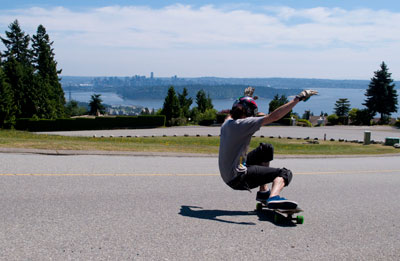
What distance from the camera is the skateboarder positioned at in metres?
5.00

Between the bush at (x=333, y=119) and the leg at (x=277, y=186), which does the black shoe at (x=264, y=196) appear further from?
the bush at (x=333, y=119)

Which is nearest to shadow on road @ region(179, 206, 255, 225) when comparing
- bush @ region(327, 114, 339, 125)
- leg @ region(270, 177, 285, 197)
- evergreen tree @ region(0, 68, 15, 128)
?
leg @ region(270, 177, 285, 197)

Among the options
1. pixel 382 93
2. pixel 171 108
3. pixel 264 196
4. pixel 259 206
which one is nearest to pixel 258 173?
pixel 264 196

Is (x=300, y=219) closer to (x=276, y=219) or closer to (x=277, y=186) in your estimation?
(x=276, y=219)

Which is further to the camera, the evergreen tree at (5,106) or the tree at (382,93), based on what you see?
the tree at (382,93)

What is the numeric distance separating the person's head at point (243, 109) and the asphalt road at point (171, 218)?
1.28 meters

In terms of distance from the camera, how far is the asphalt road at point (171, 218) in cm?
402

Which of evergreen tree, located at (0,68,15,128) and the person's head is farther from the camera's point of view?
evergreen tree, located at (0,68,15,128)

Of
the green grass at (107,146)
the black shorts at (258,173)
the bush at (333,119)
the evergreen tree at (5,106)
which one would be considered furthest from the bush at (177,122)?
the black shorts at (258,173)

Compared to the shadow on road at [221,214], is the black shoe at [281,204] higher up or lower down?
higher up

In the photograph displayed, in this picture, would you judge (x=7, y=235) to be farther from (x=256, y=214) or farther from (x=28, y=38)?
(x=28, y=38)

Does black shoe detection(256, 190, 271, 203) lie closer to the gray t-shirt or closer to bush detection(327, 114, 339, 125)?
the gray t-shirt

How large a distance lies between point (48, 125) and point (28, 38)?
43.3m

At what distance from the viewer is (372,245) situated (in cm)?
451
